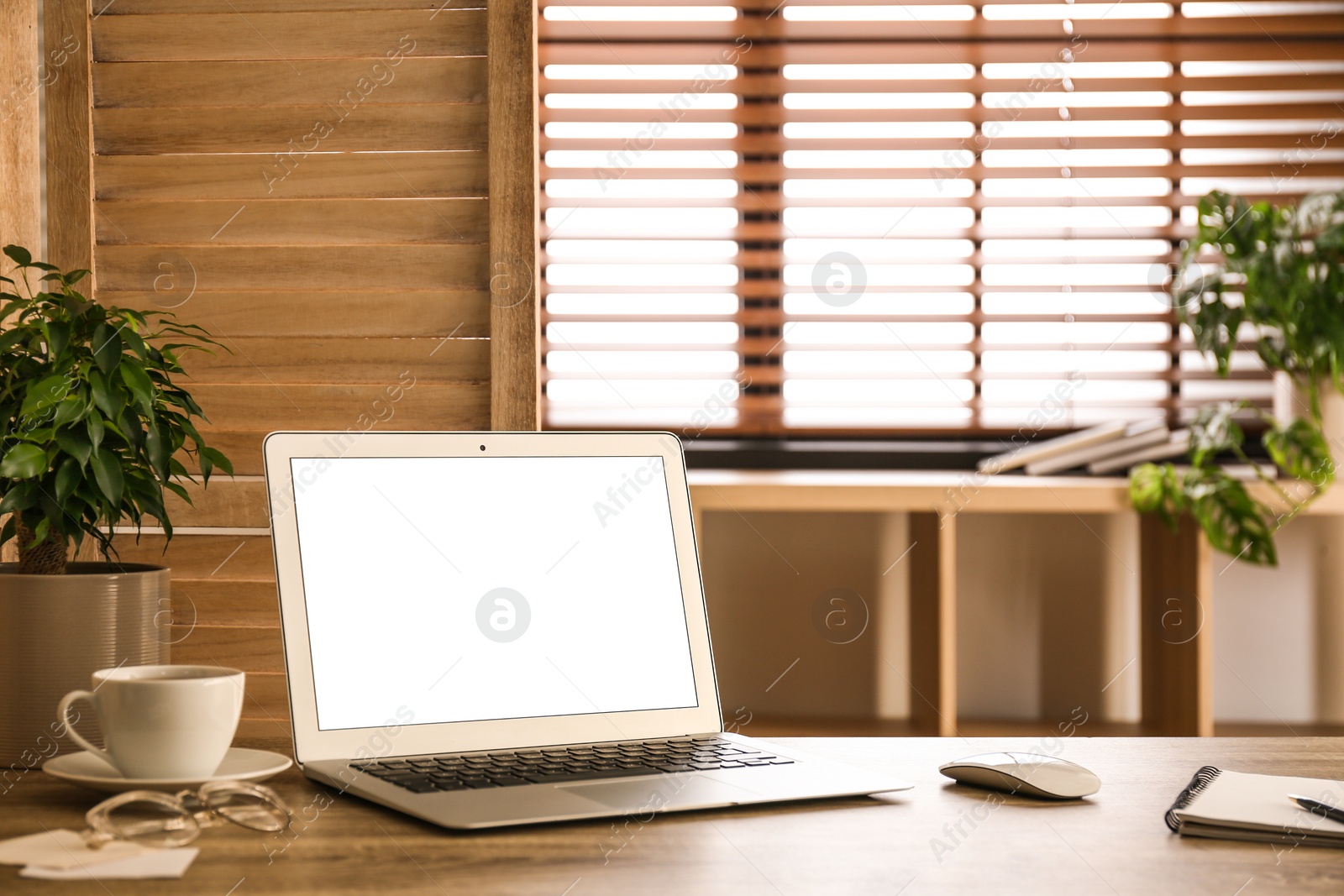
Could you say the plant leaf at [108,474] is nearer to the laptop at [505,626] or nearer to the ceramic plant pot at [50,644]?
the ceramic plant pot at [50,644]

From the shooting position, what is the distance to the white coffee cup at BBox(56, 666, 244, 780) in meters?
0.69

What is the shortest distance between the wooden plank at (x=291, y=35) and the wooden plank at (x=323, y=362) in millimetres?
382

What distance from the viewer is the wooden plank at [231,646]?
155cm

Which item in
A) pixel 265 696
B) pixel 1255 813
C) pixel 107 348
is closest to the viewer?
pixel 1255 813

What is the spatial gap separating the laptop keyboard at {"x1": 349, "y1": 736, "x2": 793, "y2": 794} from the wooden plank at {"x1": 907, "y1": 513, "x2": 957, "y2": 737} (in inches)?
40.5

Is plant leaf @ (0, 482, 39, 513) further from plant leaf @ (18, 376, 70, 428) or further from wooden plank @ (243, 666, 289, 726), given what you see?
wooden plank @ (243, 666, 289, 726)

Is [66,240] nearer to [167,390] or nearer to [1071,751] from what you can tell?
[167,390]

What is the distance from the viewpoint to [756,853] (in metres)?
0.62

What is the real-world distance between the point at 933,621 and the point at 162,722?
1.43 m

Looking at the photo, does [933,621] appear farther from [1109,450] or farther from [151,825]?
[151,825]

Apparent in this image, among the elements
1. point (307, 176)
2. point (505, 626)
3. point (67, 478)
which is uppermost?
point (307, 176)

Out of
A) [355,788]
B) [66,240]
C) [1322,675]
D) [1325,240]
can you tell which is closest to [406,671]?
[355,788]

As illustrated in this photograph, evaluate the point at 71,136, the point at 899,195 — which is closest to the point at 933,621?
the point at 899,195

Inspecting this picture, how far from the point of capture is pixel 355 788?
2.33 feet
